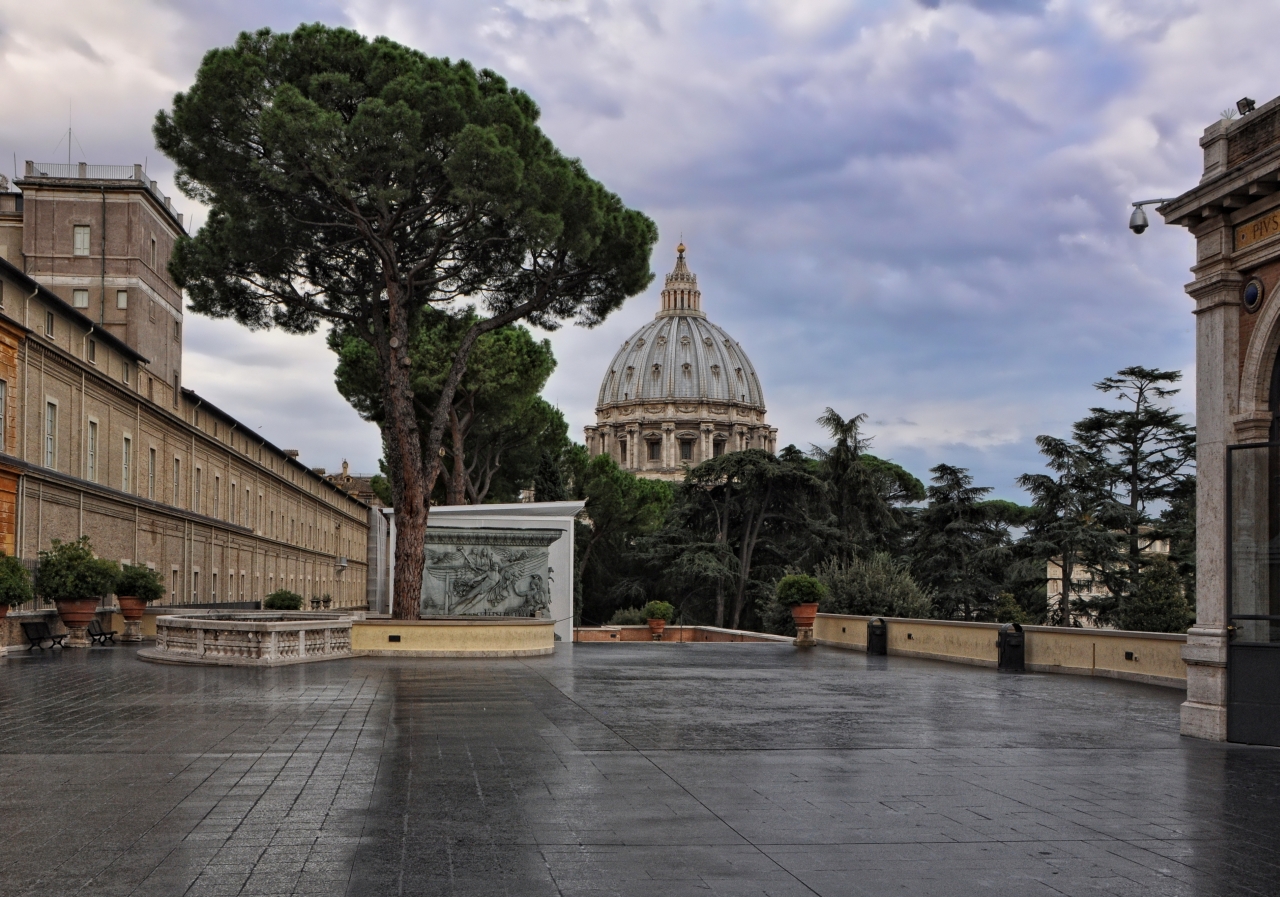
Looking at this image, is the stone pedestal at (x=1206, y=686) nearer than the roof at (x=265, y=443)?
Yes

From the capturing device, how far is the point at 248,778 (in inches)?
317

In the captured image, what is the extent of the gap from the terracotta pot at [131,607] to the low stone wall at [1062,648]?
16.1m

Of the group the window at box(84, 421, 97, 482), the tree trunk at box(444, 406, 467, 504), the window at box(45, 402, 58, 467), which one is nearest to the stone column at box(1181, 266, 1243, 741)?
the window at box(45, 402, 58, 467)

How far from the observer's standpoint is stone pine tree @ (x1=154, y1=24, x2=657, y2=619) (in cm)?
2203

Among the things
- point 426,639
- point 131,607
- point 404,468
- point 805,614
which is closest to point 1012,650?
point 805,614

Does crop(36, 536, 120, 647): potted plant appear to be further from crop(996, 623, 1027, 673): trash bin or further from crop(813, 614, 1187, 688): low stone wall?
crop(996, 623, 1027, 673): trash bin

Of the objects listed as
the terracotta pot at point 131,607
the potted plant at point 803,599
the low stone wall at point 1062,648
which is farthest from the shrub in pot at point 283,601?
the low stone wall at point 1062,648

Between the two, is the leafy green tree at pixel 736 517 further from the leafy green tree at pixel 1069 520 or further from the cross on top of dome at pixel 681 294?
the cross on top of dome at pixel 681 294

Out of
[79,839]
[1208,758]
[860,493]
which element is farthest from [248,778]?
[860,493]

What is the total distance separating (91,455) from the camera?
29.4 meters

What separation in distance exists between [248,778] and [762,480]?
47.5m

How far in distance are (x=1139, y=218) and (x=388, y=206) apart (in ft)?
49.5

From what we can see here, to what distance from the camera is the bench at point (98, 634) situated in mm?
25578

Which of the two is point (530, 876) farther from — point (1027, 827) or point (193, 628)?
point (193, 628)
